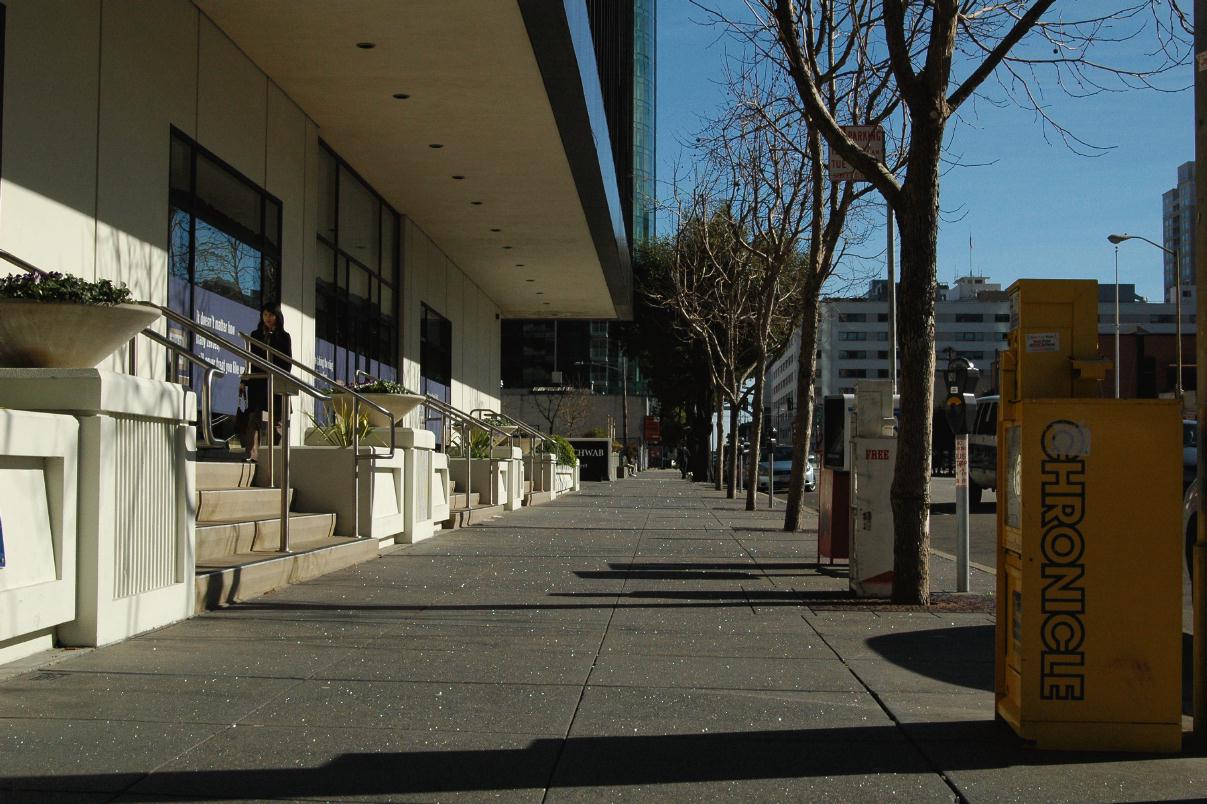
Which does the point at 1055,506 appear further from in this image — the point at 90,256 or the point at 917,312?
the point at 90,256

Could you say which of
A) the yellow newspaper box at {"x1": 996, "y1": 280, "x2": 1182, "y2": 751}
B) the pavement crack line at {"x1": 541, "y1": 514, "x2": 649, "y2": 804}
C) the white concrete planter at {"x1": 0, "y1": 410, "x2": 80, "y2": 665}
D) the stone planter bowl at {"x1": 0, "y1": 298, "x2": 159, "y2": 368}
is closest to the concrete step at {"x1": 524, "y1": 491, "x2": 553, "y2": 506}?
the pavement crack line at {"x1": 541, "y1": 514, "x2": 649, "y2": 804}

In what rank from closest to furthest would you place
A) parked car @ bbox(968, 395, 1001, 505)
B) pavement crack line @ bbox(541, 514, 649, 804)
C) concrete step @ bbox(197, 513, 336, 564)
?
pavement crack line @ bbox(541, 514, 649, 804), concrete step @ bbox(197, 513, 336, 564), parked car @ bbox(968, 395, 1001, 505)

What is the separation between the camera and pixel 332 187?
20.9 m

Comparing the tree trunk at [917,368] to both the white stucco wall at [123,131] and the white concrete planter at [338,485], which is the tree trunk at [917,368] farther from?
the white stucco wall at [123,131]

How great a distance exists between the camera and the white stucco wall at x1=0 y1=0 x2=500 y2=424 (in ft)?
35.6

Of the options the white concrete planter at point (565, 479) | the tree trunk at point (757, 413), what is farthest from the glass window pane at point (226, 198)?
the white concrete planter at point (565, 479)

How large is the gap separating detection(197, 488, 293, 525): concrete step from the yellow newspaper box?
22.6ft

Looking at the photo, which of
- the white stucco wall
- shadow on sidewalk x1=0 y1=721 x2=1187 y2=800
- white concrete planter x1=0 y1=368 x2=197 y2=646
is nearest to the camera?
shadow on sidewalk x1=0 y1=721 x2=1187 y2=800

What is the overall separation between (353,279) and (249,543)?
1262 centimetres

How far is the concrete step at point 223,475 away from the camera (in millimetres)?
11164

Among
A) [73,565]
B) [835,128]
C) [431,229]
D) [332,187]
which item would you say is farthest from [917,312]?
[431,229]

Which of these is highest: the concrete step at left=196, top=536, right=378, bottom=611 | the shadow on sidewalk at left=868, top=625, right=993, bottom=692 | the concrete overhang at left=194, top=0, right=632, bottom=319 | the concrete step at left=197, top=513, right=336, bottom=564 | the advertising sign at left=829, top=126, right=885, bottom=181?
the concrete overhang at left=194, top=0, right=632, bottom=319

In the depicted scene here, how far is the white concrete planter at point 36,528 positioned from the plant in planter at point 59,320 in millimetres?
511

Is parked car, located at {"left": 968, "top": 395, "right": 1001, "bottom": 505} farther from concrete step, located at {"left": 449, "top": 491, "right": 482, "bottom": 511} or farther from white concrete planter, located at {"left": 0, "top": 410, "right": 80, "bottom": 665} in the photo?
white concrete planter, located at {"left": 0, "top": 410, "right": 80, "bottom": 665}
